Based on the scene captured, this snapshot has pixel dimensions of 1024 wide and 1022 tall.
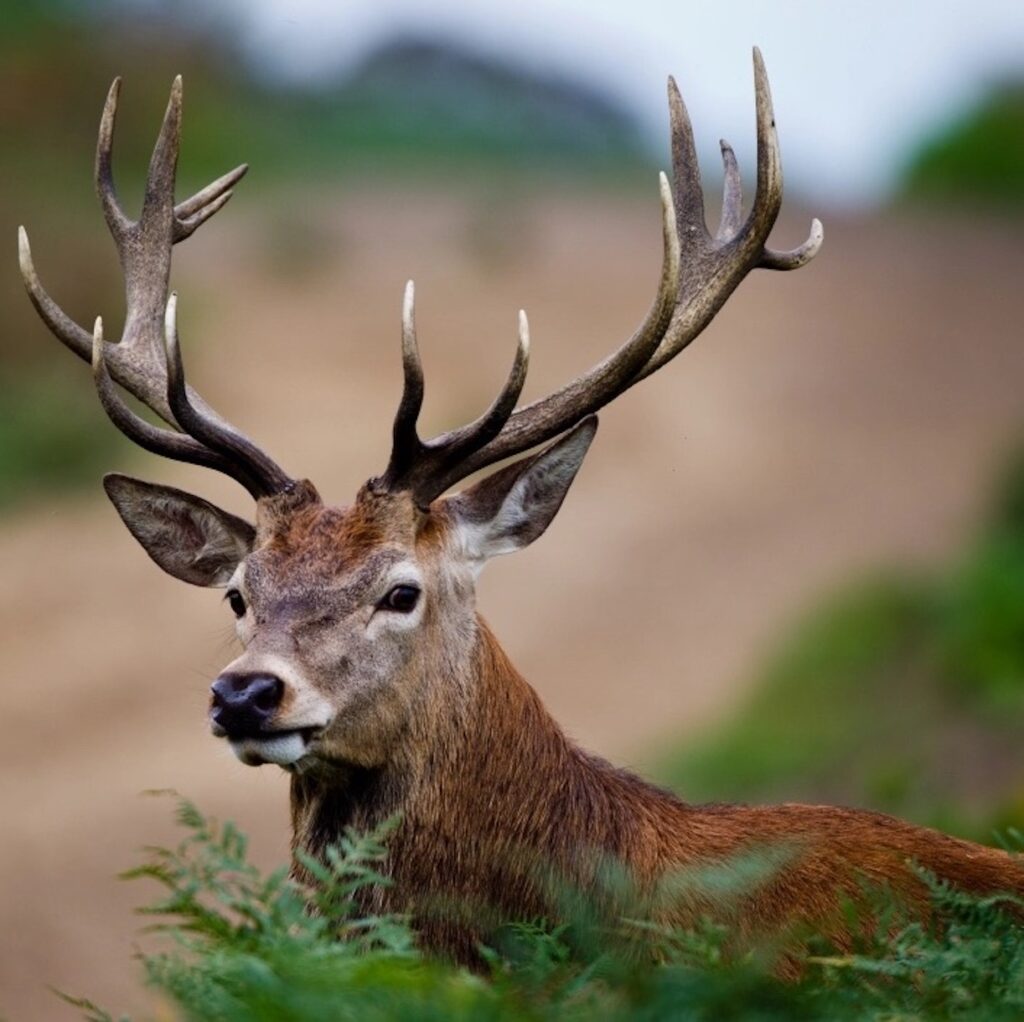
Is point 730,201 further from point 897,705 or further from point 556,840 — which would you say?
point 897,705

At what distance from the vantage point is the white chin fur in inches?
239

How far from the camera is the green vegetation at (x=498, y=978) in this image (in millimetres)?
4281

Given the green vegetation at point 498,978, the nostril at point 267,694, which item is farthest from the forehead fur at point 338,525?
the green vegetation at point 498,978

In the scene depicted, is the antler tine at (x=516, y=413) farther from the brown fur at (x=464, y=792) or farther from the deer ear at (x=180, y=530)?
the deer ear at (x=180, y=530)

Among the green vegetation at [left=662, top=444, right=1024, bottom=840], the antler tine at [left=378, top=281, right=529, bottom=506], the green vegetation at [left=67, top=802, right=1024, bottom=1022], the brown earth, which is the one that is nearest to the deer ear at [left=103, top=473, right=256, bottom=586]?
the antler tine at [left=378, top=281, right=529, bottom=506]

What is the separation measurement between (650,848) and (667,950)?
2.91 feet

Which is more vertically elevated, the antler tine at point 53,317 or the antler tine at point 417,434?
the antler tine at point 53,317

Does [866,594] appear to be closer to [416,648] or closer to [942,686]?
[942,686]

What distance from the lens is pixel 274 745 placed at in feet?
20.0

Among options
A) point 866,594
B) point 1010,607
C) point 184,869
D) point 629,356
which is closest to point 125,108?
point 866,594

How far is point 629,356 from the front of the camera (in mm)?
7004

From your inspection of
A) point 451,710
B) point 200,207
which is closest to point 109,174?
point 200,207

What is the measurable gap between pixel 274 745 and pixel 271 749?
0.01 metres

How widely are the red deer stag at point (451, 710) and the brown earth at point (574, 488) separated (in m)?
6.15
